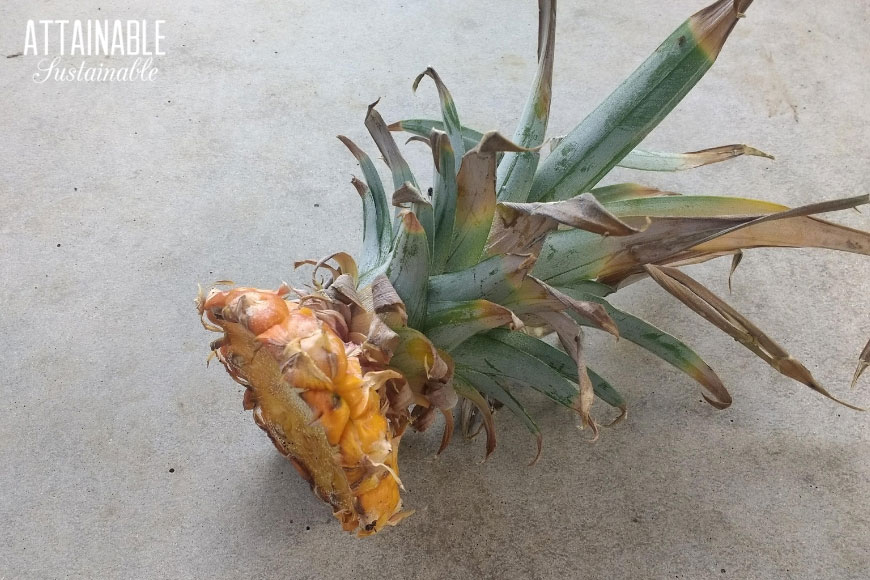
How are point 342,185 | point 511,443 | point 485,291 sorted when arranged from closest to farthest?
point 485,291
point 511,443
point 342,185

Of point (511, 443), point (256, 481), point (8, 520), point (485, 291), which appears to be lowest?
point (8, 520)

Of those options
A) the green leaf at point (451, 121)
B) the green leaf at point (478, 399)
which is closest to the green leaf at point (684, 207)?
the green leaf at point (451, 121)

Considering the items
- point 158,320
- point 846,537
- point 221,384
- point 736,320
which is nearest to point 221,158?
point 158,320

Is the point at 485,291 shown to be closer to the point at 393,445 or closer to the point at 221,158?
the point at 393,445

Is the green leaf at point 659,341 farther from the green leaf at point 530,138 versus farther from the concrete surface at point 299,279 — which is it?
the concrete surface at point 299,279

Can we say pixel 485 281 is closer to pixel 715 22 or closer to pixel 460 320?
pixel 460 320

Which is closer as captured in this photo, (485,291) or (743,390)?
(485,291)

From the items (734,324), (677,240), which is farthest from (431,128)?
(734,324)

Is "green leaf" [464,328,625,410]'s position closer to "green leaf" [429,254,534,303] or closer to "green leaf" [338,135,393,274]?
"green leaf" [429,254,534,303]
